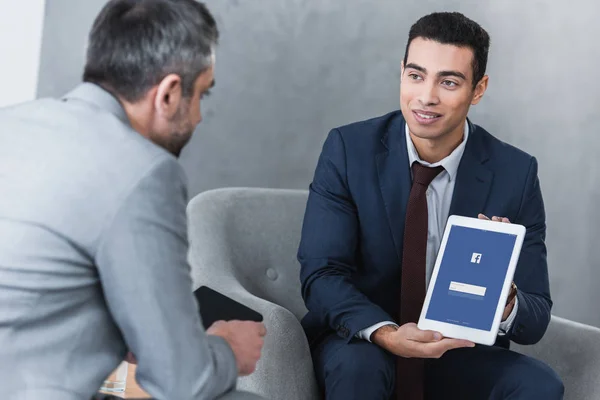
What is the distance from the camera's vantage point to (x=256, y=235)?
280cm

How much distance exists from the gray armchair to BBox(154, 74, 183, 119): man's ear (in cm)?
90

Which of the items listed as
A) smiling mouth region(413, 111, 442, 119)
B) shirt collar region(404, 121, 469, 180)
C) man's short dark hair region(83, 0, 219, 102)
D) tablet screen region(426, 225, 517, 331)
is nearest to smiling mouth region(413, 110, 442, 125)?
smiling mouth region(413, 111, 442, 119)

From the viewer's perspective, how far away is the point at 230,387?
1.60 meters

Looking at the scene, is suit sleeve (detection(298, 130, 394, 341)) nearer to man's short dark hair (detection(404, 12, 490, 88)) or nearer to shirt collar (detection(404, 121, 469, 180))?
shirt collar (detection(404, 121, 469, 180))

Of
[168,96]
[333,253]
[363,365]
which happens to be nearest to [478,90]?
[333,253]

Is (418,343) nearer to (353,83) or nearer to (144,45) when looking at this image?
(144,45)

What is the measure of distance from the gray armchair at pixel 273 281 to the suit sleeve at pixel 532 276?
20 cm

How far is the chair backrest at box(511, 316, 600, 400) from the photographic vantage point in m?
2.54

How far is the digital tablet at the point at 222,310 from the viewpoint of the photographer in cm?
193

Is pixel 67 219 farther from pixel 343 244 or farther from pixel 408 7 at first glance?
pixel 408 7

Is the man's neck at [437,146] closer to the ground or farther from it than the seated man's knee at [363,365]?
farther from it

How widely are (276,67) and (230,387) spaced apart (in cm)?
179

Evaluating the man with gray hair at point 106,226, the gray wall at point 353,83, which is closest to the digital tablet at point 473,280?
the man with gray hair at point 106,226

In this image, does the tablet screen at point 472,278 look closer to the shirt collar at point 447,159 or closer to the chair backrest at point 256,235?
the shirt collar at point 447,159
